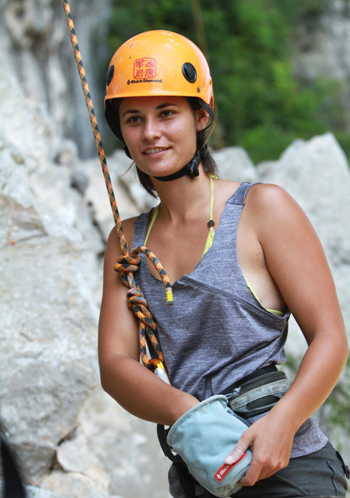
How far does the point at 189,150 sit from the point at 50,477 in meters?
1.55

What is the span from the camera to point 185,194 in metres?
1.60

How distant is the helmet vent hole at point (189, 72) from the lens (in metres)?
1.45

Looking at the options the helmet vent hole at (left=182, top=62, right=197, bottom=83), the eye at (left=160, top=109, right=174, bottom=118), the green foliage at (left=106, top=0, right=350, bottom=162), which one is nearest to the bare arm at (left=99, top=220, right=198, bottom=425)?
the eye at (left=160, top=109, right=174, bottom=118)

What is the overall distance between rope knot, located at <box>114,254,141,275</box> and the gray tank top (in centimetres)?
17

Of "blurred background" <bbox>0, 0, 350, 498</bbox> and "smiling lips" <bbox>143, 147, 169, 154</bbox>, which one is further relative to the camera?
"blurred background" <bbox>0, 0, 350, 498</bbox>

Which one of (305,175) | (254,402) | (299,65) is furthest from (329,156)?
(299,65)

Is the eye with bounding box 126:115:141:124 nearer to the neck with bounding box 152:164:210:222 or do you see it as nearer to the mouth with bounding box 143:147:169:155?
the mouth with bounding box 143:147:169:155

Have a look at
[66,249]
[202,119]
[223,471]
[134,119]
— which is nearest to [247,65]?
[66,249]

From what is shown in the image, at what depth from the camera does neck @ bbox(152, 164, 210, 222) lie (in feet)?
5.21

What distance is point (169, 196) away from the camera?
1.62 meters

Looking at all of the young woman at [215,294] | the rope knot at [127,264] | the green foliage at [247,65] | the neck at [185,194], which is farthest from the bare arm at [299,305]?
the green foliage at [247,65]

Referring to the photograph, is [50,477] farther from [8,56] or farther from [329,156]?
[8,56]

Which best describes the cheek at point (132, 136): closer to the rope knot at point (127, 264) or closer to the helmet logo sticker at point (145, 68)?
the helmet logo sticker at point (145, 68)

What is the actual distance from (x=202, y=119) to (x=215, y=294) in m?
0.54
